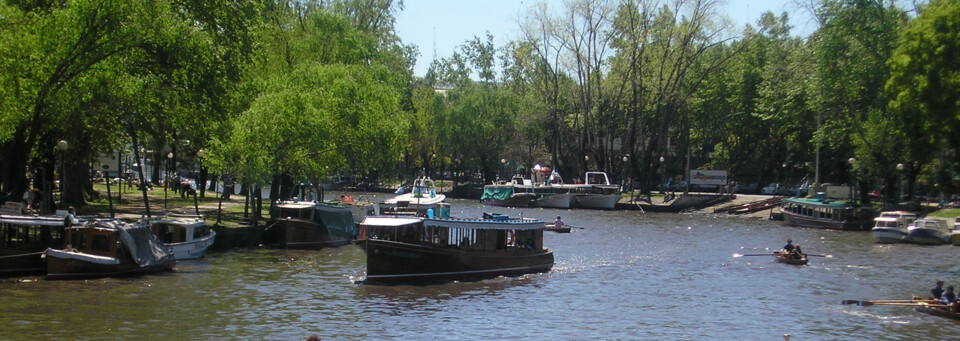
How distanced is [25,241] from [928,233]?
1990 inches

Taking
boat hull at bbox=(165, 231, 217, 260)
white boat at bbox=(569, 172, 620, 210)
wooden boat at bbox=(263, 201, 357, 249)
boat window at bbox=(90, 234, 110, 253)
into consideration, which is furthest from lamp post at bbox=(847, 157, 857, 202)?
boat window at bbox=(90, 234, 110, 253)

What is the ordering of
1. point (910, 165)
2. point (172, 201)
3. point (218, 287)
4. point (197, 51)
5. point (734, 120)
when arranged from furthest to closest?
point (734, 120)
point (910, 165)
point (172, 201)
point (197, 51)
point (218, 287)

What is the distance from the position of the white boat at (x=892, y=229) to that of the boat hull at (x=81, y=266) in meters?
45.7

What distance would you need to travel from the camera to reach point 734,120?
107m

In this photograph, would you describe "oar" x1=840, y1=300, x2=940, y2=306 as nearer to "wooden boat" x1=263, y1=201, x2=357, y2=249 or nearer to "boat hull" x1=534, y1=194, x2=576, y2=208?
"wooden boat" x1=263, y1=201, x2=357, y2=249

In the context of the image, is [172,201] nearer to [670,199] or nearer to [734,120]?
[670,199]

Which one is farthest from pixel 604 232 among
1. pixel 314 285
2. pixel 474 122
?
pixel 474 122

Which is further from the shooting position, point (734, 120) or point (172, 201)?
point (734, 120)

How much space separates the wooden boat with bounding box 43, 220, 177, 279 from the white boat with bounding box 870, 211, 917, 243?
1770 inches

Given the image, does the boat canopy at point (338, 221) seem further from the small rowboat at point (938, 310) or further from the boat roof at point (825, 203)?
the boat roof at point (825, 203)

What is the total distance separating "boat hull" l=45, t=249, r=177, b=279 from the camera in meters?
34.7

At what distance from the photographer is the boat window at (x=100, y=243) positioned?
35812 millimetres

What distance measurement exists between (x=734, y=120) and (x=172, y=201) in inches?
2597

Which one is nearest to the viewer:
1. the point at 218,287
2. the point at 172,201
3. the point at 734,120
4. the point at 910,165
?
the point at 218,287
